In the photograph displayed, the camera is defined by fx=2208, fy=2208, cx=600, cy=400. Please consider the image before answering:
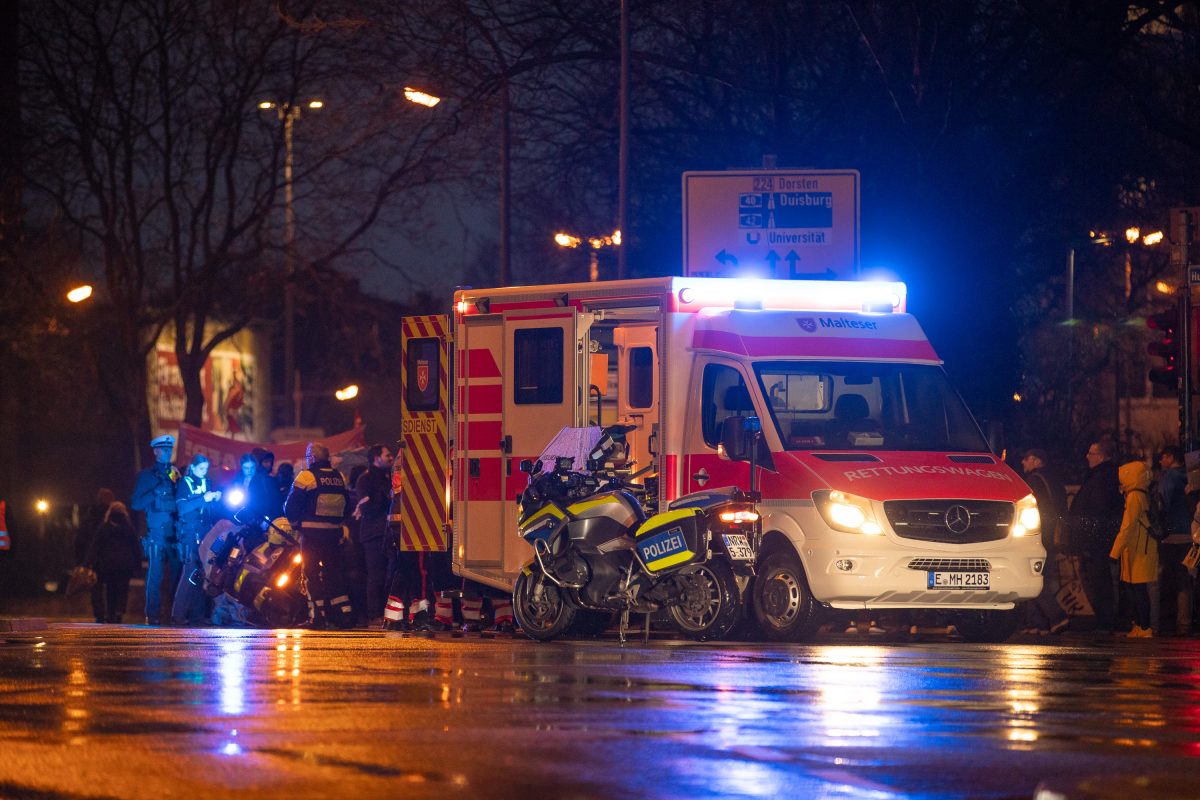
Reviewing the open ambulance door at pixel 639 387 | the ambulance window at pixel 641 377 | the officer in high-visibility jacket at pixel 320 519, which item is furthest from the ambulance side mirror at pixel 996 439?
the officer in high-visibility jacket at pixel 320 519

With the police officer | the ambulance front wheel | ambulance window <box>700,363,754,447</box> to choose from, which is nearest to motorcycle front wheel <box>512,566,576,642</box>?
the ambulance front wheel

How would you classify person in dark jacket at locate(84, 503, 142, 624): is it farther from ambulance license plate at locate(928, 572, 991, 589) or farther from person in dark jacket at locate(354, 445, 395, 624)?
ambulance license plate at locate(928, 572, 991, 589)

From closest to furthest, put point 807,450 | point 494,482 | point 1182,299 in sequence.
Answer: point 807,450, point 494,482, point 1182,299

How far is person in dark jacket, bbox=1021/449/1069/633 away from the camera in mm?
19156

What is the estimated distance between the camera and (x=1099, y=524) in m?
19.2

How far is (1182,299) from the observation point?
2031cm

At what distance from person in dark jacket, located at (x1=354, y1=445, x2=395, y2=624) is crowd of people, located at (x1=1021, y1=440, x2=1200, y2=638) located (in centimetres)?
612

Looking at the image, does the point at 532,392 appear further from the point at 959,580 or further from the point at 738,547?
the point at 959,580

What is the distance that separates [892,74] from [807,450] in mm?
11082

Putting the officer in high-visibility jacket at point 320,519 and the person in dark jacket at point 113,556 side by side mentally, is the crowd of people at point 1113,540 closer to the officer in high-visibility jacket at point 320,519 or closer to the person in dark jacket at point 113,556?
the officer in high-visibility jacket at point 320,519

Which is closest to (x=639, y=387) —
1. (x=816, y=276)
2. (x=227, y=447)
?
(x=816, y=276)

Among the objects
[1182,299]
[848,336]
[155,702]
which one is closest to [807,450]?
[848,336]

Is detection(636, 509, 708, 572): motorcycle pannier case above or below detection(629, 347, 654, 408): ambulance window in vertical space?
below

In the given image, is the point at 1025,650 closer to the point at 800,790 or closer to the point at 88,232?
the point at 800,790
